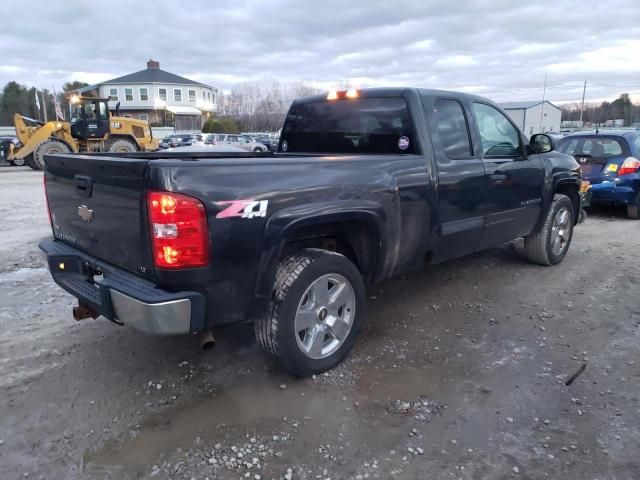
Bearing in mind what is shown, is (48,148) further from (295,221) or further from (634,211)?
(295,221)

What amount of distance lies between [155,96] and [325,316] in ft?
204

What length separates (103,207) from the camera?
308 centimetres

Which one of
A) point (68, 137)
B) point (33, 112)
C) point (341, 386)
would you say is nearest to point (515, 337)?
point (341, 386)

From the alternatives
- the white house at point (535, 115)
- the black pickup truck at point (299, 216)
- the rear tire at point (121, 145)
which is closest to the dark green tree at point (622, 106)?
the white house at point (535, 115)

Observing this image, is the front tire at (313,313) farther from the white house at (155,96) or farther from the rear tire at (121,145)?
the white house at (155,96)

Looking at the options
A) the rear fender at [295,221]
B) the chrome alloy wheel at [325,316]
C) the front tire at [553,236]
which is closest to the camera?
the rear fender at [295,221]

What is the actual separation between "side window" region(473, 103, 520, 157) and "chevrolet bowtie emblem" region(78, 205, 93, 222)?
3.36 m

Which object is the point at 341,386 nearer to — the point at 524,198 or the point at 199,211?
the point at 199,211

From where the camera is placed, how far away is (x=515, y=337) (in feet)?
13.6

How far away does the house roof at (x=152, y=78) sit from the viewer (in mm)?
59625

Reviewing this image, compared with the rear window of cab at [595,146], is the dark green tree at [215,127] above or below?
above

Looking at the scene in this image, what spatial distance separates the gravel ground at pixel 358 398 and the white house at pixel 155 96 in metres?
58.0

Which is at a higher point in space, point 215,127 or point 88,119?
point 215,127

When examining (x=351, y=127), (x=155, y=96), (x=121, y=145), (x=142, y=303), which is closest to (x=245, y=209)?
(x=142, y=303)
